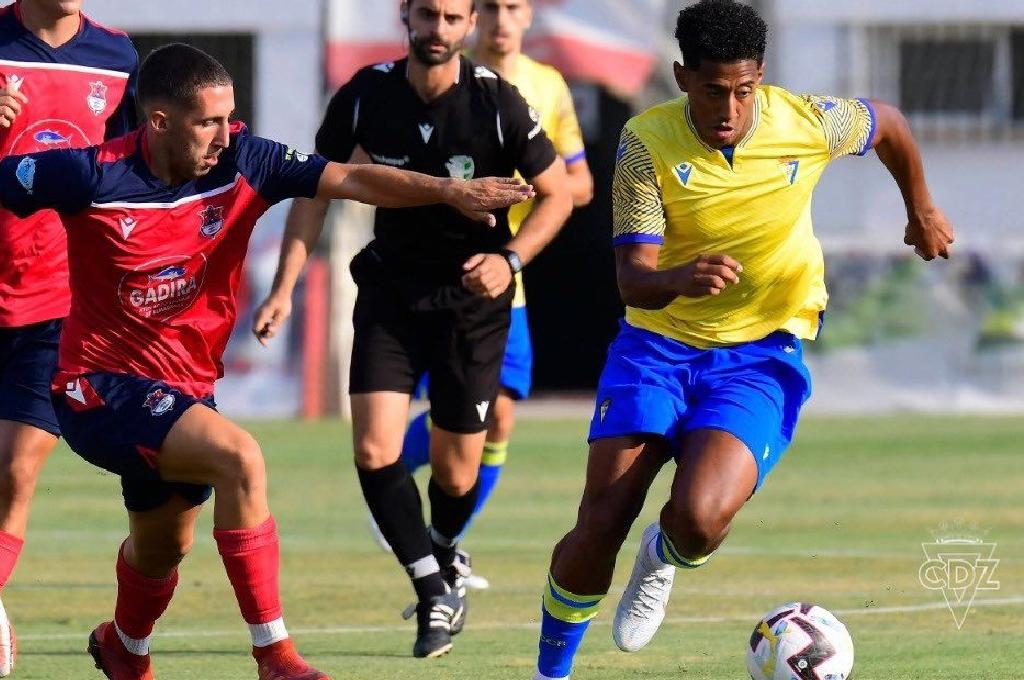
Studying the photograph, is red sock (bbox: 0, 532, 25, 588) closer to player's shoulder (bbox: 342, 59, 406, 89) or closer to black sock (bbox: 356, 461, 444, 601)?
A: black sock (bbox: 356, 461, 444, 601)

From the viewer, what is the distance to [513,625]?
8.12 m

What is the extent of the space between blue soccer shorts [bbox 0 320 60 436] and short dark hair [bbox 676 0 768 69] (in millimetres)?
2607

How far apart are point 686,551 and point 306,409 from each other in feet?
44.9

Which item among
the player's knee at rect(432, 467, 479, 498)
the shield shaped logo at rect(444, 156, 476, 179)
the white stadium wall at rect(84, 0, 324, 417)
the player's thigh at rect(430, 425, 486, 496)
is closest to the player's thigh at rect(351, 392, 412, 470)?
the player's thigh at rect(430, 425, 486, 496)

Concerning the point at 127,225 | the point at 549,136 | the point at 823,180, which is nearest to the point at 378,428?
the point at 127,225

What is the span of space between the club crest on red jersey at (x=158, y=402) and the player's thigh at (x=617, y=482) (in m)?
1.34

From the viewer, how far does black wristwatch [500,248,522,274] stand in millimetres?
7543

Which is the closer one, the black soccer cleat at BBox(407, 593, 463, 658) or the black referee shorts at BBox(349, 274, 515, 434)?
the black soccer cleat at BBox(407, 593, 463, 658)

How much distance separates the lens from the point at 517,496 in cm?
1330

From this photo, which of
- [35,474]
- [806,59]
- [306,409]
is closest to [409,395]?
[35,474]

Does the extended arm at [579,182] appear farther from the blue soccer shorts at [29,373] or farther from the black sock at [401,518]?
the blue soccer shorts at [29,373]

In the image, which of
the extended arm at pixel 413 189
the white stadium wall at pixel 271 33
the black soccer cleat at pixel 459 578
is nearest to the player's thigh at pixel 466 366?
the black soccer cleat at pixel 459 578

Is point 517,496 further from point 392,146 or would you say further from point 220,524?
point 220,524

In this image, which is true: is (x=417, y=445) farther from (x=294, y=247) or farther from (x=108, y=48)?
(x=108, y=48)
